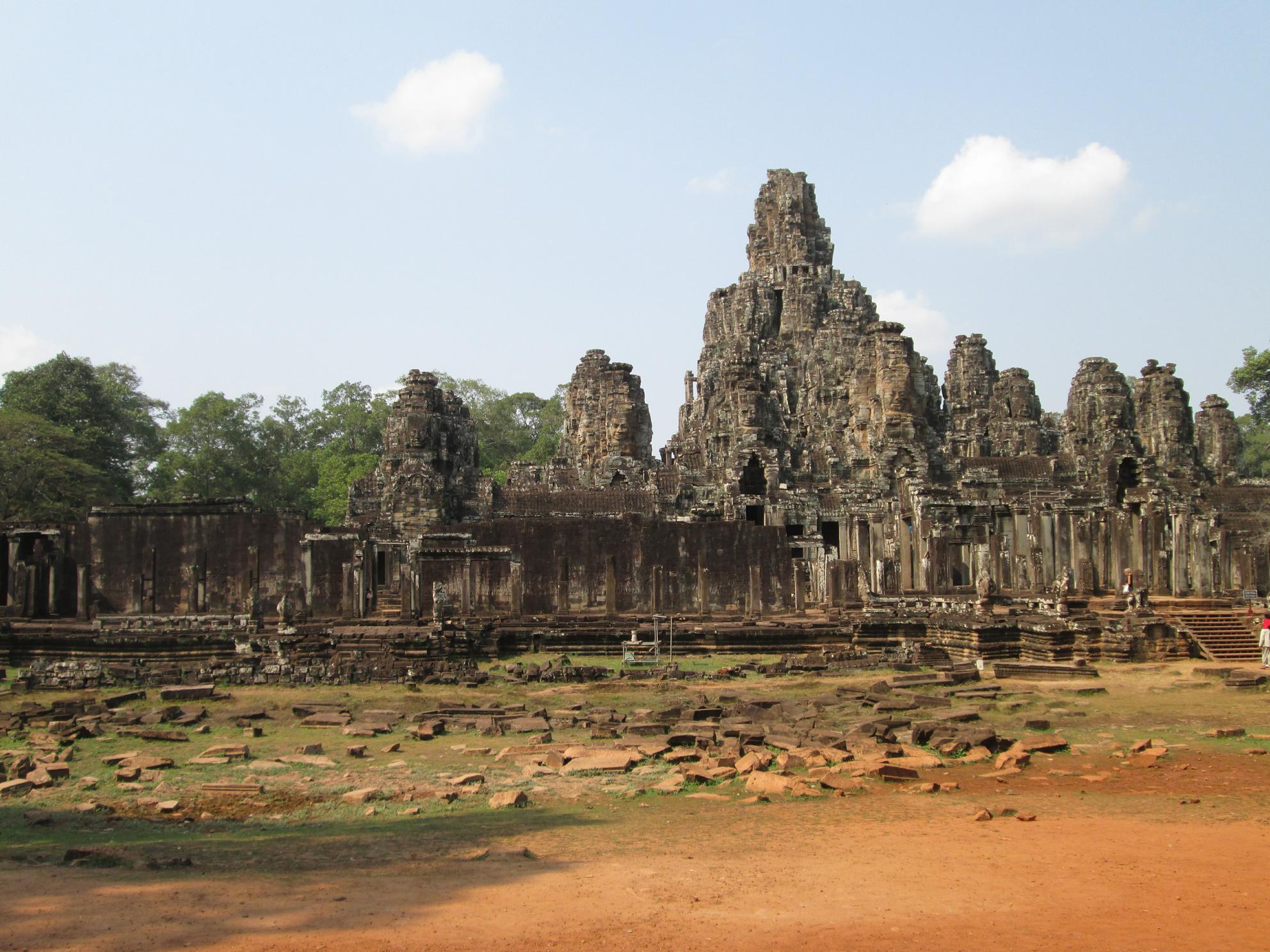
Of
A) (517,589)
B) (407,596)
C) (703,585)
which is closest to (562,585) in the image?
(517,589)

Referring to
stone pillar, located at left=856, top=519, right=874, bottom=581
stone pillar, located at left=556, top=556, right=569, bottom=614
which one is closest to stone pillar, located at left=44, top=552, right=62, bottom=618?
stone pillar, located at left=556, top=556, right=569, bottom=614

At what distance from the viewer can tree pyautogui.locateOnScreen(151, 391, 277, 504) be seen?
58.4m

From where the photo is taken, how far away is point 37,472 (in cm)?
4188

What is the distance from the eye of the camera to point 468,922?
664cm

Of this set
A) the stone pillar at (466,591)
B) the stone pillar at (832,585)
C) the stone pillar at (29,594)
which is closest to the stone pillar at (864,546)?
the stone pillar at (832,585)

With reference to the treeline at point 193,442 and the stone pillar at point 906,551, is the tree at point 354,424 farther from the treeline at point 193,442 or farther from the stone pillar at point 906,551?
the stone pillar at point 906,551

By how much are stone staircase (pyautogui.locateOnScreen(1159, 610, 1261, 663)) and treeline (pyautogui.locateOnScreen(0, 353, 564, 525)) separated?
2654 centimetres

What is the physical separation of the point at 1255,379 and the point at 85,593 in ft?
197

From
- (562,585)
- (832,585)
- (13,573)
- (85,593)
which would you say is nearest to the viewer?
(562,585)

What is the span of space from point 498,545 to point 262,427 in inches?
1807

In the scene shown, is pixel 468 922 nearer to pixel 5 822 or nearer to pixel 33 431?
pixel 5 822

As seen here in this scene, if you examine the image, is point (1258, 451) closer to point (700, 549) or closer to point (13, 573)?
point (700, 549)

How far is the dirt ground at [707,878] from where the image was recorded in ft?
21.2

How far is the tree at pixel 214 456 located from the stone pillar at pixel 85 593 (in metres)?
30.7
